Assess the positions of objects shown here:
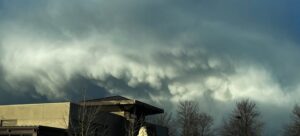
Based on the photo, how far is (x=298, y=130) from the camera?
282ft

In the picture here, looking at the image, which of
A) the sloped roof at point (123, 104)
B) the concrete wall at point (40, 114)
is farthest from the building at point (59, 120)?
the sloped roof at point (123, 104)

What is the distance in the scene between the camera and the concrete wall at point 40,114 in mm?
56062

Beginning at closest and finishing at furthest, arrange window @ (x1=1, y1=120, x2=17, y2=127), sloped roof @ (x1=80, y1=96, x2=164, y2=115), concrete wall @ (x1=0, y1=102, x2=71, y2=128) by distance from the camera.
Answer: concrete wall @ (x1=0, y1=102, x2=71, y2=128), window @ (x1=1, y1=120, x2=17, y2=127), sloped roof @ (x1=80, y1=96, x2=164, y2=115)

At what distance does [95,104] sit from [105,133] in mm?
5051

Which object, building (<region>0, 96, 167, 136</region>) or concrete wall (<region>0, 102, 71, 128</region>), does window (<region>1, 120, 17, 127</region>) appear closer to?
building (<region>0, 96, 167, 136</region>)

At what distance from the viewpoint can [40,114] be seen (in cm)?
5700

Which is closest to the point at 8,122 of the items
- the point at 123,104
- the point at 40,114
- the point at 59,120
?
the point at 40,114

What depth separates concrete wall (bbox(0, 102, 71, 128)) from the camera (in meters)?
56.1

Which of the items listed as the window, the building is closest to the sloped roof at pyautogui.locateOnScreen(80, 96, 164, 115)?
the building

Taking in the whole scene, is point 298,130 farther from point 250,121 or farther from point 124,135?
point 124,135

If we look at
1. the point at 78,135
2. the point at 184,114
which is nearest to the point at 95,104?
the point at 78,135

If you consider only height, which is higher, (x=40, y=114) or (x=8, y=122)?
(x=40, y=114)

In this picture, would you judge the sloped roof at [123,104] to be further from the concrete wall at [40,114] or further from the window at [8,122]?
the window at [8,122]

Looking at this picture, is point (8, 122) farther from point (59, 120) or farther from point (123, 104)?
point (123, 104)
